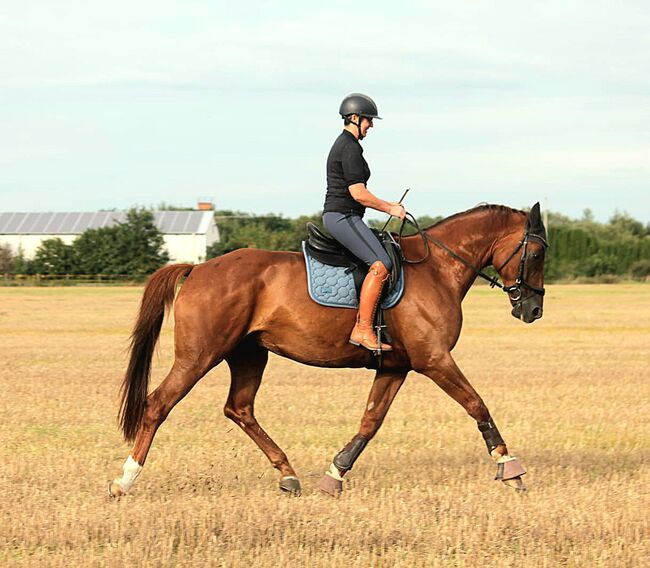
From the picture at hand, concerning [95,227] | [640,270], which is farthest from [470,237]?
[95,227]

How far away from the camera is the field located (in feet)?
23.1

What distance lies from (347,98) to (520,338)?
2163cm

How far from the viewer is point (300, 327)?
9086 millimetres

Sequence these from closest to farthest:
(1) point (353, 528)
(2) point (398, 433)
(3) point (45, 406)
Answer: (1) point (353, 528)
(2) point (398, 433)
(3) point (45, 406)

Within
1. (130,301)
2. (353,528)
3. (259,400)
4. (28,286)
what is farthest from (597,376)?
(28,286)

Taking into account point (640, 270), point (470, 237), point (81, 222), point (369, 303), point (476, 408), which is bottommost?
point (476, 408)

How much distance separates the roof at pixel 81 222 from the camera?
4326 inches

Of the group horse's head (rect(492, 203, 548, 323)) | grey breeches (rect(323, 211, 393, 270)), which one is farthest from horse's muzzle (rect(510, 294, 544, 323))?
grey breeches (rect(323, 211, 393, 270))

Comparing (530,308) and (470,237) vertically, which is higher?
(470,237)

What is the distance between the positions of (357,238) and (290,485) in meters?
2.15

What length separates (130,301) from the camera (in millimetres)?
54406

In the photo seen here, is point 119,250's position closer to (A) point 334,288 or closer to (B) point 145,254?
(B) point 145,254

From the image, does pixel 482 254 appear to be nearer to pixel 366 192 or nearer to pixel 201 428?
pixel 366 192

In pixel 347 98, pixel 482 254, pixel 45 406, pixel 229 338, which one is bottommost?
pixel 45 406
